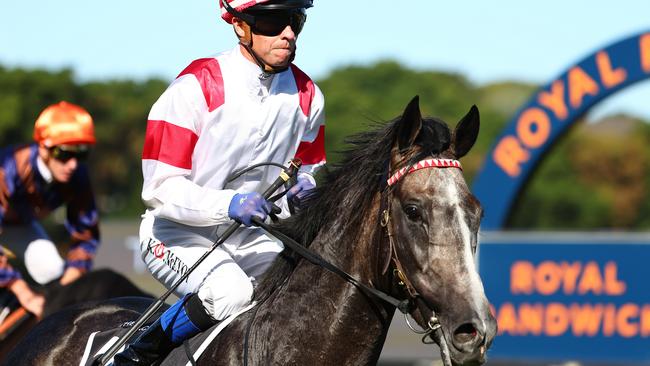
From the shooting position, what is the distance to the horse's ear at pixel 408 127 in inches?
125

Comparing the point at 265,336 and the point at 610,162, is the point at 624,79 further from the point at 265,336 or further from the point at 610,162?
the point at 610,162

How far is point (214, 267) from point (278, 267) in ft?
0.69

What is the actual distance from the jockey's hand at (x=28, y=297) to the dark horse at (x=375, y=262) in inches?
101

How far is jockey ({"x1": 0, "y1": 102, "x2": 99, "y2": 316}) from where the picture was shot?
625 cm

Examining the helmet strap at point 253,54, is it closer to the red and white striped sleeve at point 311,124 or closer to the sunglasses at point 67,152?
the red and white striped sleeve at point 311,124

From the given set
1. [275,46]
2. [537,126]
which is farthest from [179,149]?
[537,126]

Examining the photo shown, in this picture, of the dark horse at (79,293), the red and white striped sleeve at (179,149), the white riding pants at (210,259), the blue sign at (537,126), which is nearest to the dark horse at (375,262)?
the white riding pants at (210,259)

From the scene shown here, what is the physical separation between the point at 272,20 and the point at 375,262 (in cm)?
94

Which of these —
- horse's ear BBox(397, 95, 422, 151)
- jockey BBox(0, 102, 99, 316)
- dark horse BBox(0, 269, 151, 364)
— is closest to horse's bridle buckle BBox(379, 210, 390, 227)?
horse's ear BBox(397, 95, 422, 151)

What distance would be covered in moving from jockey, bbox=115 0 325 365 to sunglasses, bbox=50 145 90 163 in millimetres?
2507

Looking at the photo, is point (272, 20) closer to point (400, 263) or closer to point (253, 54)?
point (253, 54)

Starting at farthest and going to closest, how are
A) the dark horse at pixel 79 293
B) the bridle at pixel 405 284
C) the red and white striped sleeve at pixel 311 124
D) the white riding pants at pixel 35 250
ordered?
the white riding pants at pixel 35 250 < the dark horse at pixel 79 293 < the red and white striped sleeve at pixel 311 124 < the bridle at pixel 405 284

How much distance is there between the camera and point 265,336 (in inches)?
135

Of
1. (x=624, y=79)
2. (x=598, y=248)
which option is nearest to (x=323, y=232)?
(x=598, y=248)
